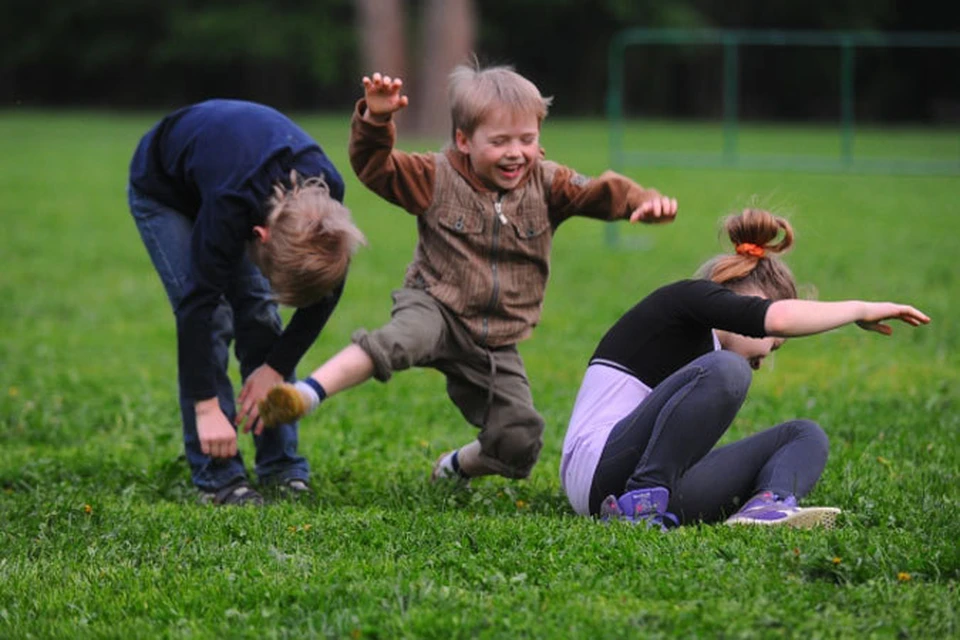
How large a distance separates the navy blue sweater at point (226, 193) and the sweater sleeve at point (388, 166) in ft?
0.36

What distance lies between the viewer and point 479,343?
5.09 m

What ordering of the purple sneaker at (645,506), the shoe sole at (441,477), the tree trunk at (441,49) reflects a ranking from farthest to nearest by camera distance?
the tree trunk at (441,49) < the shoe sole at (441,477) < the purple sneaker at (645,506)

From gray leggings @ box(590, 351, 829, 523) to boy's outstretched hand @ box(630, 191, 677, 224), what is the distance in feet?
2.22

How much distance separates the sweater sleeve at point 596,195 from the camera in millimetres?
5078

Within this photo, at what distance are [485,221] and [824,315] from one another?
1.33 metres

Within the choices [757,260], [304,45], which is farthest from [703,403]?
[304,45]

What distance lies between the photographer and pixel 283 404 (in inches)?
164

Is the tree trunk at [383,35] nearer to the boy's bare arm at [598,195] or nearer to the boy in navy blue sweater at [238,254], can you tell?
the boy in navy blue sweater at [238,254]

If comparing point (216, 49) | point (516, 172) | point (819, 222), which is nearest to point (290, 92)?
point (216, 49)

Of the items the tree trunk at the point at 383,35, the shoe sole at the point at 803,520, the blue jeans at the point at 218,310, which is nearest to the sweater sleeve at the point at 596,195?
the blue jeans at the point at 218,310

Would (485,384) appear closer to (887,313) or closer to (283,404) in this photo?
(283,404)

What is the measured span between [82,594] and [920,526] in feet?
8.04

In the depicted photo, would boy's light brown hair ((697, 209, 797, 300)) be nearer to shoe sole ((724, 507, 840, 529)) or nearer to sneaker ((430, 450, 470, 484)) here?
shoe sole ((724, 507, 840, 529))

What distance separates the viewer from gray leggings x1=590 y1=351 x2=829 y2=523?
4.30 metres
